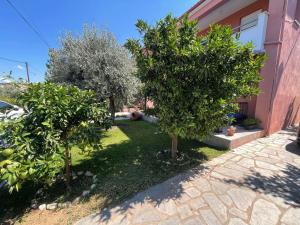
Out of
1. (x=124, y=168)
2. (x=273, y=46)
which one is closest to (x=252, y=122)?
(x=273, y=46)

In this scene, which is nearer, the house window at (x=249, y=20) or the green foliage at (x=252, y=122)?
the green foliage at (x=252, y=122)

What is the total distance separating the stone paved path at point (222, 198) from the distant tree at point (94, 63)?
5.59m

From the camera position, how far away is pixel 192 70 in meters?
3.78

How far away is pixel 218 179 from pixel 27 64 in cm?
3362

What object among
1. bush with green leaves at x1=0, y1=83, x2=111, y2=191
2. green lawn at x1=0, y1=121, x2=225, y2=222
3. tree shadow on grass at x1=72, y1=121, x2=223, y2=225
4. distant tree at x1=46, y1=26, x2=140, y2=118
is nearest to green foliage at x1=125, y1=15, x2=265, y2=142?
tree shadow on grass at x1=72, y1=121, x2=223, y2=225

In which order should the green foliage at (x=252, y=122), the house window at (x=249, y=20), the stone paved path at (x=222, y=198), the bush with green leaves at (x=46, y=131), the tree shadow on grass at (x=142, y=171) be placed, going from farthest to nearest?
the house window at (x=249, y=20)
the green foliage at (x=252, y=122)
the tree shadow on grass at (x=142, y=171)
the stone paved path at (x=222, y=198)
the bush with green leaves at (x=46, y=131)

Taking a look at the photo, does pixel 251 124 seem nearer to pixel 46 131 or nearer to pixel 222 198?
pixel 222 198

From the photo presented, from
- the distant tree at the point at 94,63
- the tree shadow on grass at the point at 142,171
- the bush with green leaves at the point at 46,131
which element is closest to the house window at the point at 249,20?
the distant tree at the point at 94,63

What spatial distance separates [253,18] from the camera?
8.64 m

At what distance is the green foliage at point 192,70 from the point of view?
3.62m

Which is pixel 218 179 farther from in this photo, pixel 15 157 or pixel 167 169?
pixel 15 157

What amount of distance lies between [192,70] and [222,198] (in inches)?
111

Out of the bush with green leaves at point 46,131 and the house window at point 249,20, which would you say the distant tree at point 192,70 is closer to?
the bush with green leaves at point 46,131

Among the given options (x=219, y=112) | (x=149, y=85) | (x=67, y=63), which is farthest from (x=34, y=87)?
(x=67, y=63)
